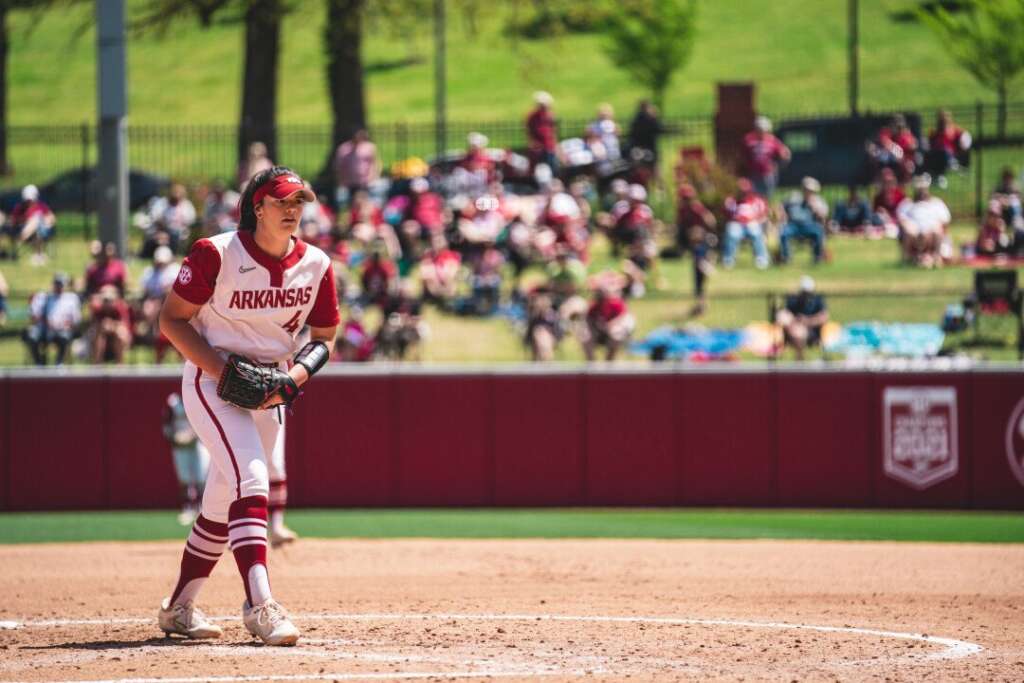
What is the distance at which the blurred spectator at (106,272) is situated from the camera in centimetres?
1922

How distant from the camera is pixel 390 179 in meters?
25.3

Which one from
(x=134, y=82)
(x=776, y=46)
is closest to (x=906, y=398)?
(x=776, y=46)

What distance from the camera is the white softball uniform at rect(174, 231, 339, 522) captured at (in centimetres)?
720

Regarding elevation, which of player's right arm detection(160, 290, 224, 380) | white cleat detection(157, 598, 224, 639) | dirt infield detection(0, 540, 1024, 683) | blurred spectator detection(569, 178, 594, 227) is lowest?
dirt infield detection(0, 540, 1024, 683)

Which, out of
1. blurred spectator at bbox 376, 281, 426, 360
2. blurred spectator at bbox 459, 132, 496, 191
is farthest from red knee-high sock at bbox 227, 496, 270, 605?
blurred spectator at bbox 459, 132, 496, 191

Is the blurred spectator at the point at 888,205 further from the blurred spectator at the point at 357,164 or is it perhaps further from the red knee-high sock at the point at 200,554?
the red knee-high sock at the point at 200,554

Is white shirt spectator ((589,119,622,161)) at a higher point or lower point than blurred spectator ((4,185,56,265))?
higher

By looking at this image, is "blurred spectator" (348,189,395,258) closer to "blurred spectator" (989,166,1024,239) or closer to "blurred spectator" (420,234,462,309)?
"blurred spectator" (420,234,462,309)

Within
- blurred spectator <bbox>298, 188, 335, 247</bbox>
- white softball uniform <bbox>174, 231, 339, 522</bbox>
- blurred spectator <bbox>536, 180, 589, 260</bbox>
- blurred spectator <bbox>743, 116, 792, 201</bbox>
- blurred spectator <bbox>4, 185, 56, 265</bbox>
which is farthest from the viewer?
blurred spectator <bbox>743, 116, 792, 201</bbox>

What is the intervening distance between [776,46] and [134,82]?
2359 centimetres

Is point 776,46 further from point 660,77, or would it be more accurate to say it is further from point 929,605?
point 929,605

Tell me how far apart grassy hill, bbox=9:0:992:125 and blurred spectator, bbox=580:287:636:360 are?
93.9 feet

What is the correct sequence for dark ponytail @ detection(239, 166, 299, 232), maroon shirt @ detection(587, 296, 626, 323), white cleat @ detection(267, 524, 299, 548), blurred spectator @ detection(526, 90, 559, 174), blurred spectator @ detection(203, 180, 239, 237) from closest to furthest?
1. dark ponytail @ detection(239, 166, 299, 232)
2. white cleat @ detection(267, 524, 299, 548)
3. maroon shirt @ detection(587, 296, 626, 323)
4. blurred spectator @ detection(203, 180, 239, 237)
5. blurred spectator @ detection(526, 90, 559, 174)

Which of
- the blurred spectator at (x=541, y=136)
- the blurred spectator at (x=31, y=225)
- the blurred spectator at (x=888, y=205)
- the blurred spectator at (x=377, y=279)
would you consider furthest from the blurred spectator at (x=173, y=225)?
the blurred spectator at (x=888, y=205)
